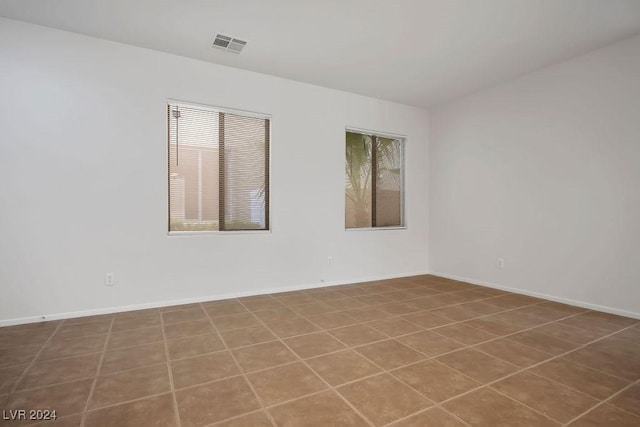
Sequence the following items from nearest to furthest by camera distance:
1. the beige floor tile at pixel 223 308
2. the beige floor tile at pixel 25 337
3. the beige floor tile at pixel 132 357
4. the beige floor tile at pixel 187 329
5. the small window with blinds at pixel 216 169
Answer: the beige floor tile at pixel 132 357 < the beige floor tile at pixel 25 337 < the beige floor tile at pixel 187 329 < the beige floor tile at pixel 223 308 < the small window with blinds at pixel 216 169

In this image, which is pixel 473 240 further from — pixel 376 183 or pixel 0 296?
pixel 0 296

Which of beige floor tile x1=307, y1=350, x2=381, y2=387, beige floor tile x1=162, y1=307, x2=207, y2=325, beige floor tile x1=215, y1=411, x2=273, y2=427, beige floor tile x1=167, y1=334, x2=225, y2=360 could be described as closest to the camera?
beige floor tile x1=215, y1=411, x2=273, y2=427

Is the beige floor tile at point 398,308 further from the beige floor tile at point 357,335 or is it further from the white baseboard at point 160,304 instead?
the white baseboard at point 160,304

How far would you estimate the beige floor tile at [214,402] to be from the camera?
1.69 m

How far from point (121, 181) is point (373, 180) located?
3590 millimetres

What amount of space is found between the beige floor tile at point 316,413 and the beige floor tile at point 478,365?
3.06ft

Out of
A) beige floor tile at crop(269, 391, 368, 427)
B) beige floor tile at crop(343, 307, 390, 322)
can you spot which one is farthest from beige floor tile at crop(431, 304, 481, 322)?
beige floor tile at crop(269, 391, 368, 427)

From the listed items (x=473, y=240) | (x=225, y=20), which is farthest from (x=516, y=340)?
(x=225, y=20)

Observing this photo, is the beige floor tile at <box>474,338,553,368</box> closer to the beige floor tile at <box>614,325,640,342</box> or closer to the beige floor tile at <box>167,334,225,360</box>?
the beige floor tile at <box>614,325,640,342</box>

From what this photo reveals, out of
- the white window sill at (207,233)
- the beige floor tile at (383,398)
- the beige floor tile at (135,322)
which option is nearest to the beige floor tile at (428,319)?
the beige floor tile at (383,398)

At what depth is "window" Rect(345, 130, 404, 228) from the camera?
201 inches

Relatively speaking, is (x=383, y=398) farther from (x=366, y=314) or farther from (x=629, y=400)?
(x=366, y=314)

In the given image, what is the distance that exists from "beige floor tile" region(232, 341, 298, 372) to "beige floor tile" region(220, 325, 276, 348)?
9 cm

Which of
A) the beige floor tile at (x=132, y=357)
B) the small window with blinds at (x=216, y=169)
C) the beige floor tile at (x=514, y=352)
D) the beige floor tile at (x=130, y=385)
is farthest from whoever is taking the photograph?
the small window with blinds at (x=216, y=169)
